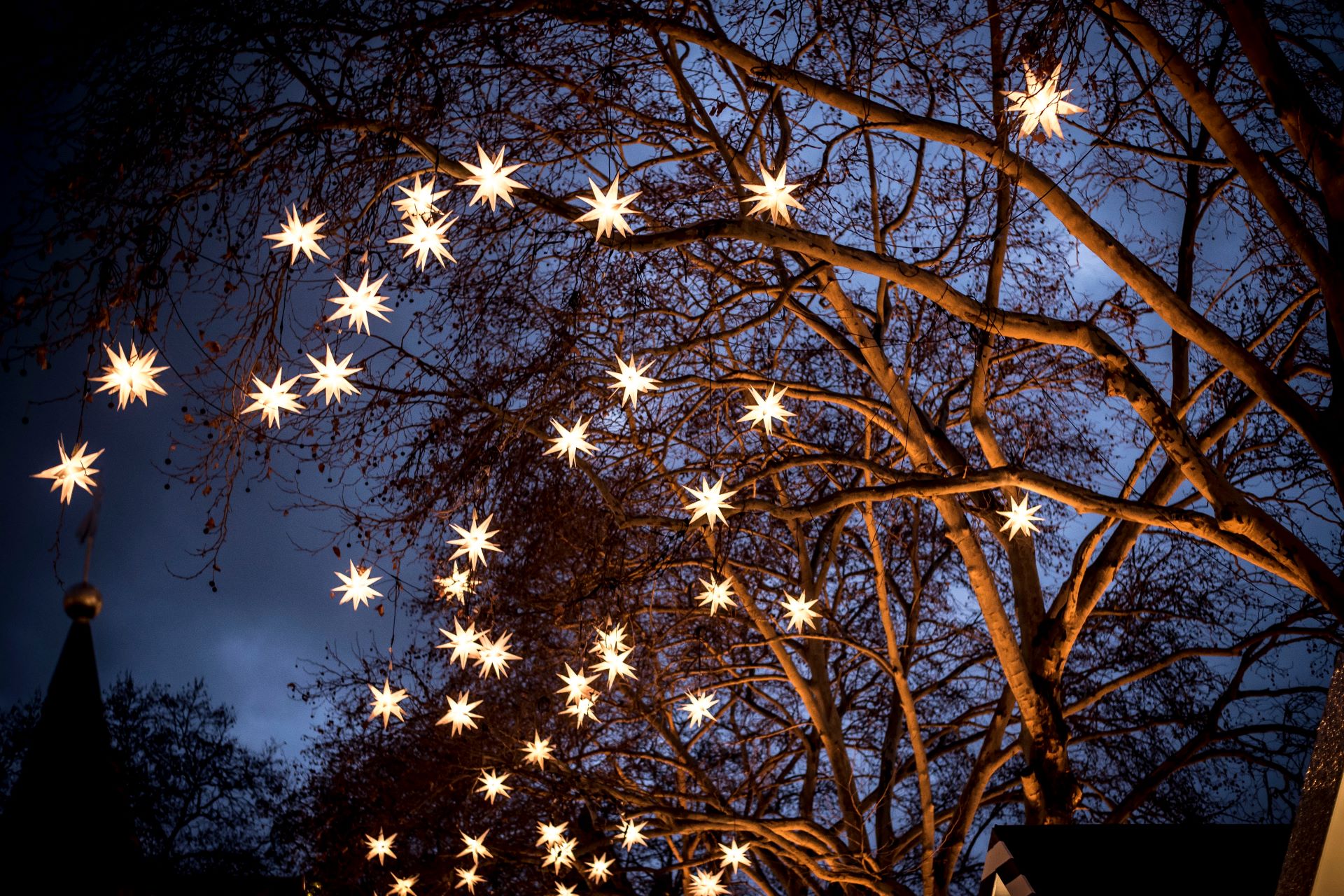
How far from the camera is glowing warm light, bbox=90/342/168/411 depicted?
362 cm

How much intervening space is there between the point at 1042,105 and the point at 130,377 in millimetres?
3991

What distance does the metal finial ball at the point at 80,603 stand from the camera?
7.73 m

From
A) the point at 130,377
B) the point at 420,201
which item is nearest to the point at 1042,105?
the point at 420,201

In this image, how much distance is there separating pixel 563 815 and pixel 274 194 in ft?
20.2

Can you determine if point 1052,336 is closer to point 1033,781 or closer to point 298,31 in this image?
point 1033,781

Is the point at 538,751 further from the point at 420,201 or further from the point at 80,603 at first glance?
the point at 420,201

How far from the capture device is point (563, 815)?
8.70m

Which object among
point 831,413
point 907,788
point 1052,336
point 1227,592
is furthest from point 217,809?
point 1052,336

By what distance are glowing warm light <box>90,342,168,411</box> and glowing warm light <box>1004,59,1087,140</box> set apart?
3737 mm

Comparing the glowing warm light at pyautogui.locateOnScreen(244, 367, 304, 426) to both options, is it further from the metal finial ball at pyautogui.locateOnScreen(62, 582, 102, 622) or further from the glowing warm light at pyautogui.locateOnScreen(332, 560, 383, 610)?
the metal finial ball at pyautogui.locateOnScreen(62, 582, 102, 622)

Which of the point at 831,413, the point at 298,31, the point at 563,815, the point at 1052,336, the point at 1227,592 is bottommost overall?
the point at 563,815

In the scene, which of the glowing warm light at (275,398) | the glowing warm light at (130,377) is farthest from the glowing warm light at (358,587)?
the glowing warm light at (130,377)

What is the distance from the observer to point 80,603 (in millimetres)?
7855

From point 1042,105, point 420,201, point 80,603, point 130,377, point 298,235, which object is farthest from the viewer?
point 80,603
